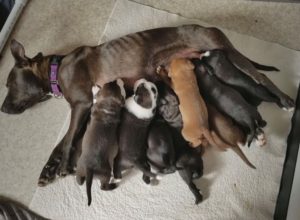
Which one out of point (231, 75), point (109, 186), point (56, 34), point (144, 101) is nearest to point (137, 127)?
point (144, 101)

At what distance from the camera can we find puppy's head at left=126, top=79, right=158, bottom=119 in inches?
64.5

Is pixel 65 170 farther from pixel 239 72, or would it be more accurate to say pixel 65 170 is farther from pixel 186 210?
pixel 239 72

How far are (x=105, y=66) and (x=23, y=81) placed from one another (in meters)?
0.38

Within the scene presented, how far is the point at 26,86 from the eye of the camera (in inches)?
74.7

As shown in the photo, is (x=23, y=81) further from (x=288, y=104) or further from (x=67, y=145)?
(x=288, y=104)

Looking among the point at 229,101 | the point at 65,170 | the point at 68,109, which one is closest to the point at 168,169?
the point at 229,101

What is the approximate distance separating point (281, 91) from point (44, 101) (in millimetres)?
1149

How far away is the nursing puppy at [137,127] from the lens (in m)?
1.63

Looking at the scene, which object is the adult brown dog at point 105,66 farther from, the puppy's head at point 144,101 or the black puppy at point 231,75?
the puppy's head at point 144,101

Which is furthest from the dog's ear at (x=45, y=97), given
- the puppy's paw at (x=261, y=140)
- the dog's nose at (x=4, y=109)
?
the puppy's paw at (x=261, y=140)

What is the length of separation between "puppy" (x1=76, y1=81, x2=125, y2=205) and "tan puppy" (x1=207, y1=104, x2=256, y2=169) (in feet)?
1.21

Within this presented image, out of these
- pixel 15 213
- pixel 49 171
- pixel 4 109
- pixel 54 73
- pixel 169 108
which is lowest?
pixel 15 213

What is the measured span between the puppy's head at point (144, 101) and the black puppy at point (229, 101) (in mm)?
212

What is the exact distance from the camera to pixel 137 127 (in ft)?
5.37
